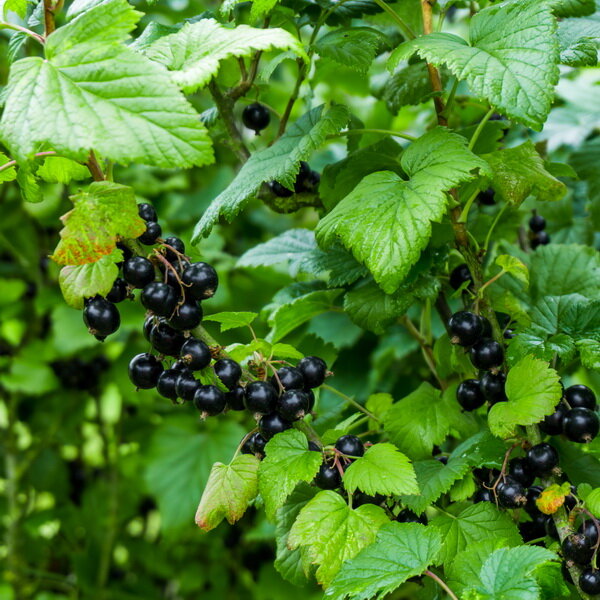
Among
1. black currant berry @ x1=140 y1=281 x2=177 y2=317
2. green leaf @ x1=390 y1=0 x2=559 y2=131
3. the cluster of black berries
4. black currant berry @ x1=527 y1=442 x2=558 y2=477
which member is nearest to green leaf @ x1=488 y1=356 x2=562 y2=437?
black currant berry @ x1=527 y1=442 x2=558 y2=477

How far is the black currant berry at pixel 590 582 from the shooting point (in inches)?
24.5

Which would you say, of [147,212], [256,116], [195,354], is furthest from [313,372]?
[256,116]

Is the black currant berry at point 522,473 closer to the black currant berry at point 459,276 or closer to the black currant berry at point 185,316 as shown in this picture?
the black currant berry at point 459,276

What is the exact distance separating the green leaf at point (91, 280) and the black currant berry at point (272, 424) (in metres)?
0.21

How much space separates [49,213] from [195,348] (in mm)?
1286

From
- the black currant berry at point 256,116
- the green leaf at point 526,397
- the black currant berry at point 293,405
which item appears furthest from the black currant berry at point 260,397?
the black currant berry at point 256,116

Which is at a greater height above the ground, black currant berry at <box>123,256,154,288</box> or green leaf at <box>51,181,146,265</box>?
green leaf at <box>51,181,146,265</box>

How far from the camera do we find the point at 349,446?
73cm

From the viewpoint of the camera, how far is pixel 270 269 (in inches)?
59.9

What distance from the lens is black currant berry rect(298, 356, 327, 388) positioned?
0.77m

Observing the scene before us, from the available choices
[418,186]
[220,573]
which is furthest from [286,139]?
[220,573]

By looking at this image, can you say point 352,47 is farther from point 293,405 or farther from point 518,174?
point 293,405

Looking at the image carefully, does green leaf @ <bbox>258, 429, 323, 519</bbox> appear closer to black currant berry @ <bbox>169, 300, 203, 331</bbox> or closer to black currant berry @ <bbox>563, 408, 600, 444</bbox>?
black currant berry @ <bbox>169, 300, 203, 331</bbox>

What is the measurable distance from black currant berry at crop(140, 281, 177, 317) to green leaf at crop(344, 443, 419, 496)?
0.24 m
